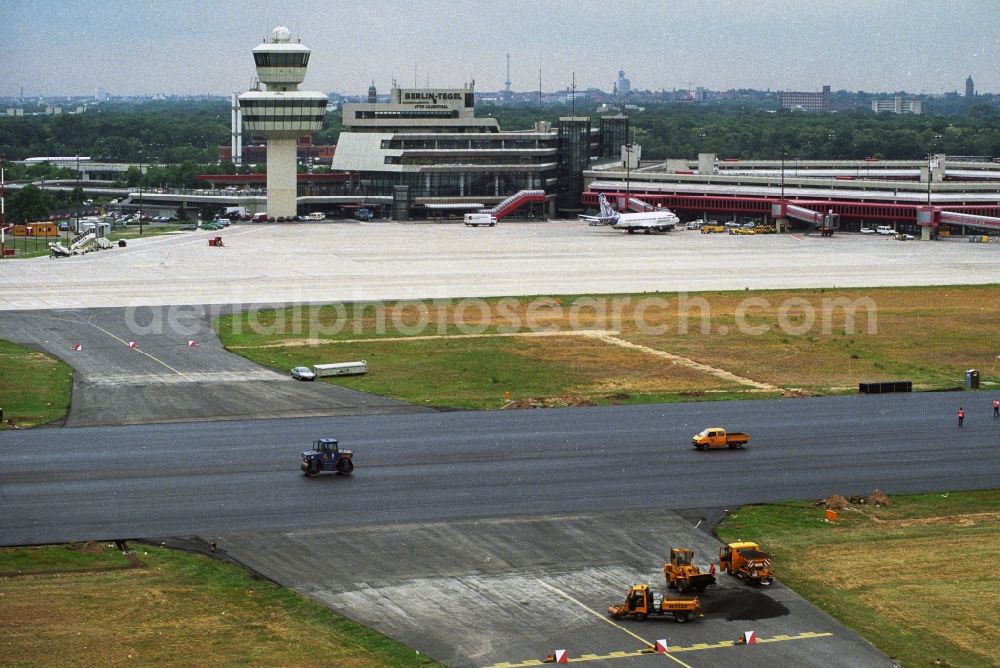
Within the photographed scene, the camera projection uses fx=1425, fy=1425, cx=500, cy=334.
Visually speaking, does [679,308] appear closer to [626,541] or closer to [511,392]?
[511,392]

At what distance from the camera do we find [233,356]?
8969 cm

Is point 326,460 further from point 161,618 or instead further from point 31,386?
point 31,386

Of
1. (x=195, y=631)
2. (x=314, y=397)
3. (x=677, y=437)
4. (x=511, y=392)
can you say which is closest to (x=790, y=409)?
(x=677, y=437)

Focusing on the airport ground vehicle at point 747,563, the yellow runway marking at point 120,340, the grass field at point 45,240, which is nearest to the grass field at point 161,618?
the airport ground vehicle at point 747,563

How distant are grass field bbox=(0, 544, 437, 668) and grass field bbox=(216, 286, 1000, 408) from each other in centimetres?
2983

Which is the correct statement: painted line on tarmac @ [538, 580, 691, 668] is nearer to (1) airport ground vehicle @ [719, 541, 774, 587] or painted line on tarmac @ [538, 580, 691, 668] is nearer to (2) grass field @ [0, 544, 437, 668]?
(1) airport ground vehicle @ [719, 541, 774, 587]

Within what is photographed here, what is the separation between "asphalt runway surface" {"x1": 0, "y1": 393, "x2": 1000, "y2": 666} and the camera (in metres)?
44.2

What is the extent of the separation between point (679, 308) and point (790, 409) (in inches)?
→ 1602

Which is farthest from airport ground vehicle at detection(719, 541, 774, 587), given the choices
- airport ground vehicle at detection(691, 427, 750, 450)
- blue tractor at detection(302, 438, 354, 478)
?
blue tractor at detection(302, 438, 354, 478)

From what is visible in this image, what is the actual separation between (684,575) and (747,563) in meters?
2.47

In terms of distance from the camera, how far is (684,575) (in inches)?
1809

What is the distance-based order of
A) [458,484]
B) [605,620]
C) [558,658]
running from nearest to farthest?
1. [558,658]
2. [605,620]
3. [458,484]

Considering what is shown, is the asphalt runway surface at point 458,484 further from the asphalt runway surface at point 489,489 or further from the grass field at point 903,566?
the grass field at point 903,566

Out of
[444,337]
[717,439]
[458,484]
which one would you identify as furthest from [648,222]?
[458,484]
